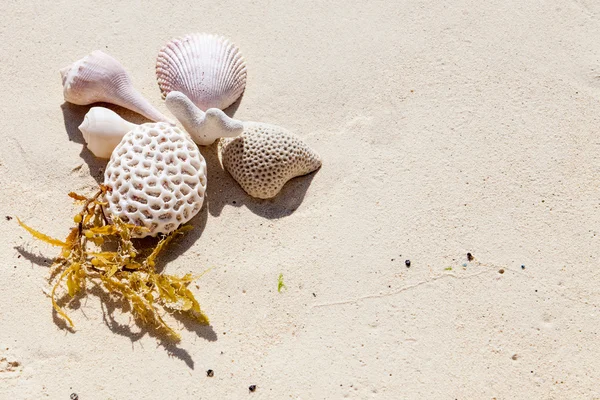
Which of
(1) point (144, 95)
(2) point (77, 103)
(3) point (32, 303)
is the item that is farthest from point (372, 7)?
→ (3) point (32, 303)

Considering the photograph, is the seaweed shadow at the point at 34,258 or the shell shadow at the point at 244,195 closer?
the seaweed shadow at the point at 34,258

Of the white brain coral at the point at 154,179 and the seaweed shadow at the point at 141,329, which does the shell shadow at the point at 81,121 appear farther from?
the seaweed shadow at the point at 141,329

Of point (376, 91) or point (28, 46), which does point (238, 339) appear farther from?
point (28, 46)

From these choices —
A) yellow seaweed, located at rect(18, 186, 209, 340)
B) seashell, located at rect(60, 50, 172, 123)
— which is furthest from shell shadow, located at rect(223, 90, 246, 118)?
yellow seaweed, located at rect(18, 186, 209, 340)

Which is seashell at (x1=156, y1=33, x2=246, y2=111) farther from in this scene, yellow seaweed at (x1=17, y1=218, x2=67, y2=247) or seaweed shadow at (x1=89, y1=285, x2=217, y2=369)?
seaweed shadow at (x1=89, y1=285, x2=217, y2=369)

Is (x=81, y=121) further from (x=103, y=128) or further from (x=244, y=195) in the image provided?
(x=244, y=195)

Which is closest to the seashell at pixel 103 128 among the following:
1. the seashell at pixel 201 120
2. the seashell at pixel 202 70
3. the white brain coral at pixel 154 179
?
the white brain coral at pixel 154 179
